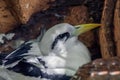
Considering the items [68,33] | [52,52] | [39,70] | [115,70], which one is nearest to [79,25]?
[68,33]

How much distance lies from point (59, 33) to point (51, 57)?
0.50 ft

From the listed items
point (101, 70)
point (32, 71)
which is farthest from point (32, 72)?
point (101, 70)

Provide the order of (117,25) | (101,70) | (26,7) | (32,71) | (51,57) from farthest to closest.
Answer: (26,7)
(51,57)
(32,71)
(117,25)
(101,70)

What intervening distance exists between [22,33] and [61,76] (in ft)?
1.55

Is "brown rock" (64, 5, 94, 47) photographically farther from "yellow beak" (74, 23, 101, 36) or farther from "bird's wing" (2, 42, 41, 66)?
"bird's wing" (2, 42, 41, 66)

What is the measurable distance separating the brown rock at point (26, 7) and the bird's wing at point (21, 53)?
7.4 inches

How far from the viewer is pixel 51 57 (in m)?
2.35

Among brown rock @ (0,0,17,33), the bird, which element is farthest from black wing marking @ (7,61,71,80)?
brown rock @ (0,0,17,33)

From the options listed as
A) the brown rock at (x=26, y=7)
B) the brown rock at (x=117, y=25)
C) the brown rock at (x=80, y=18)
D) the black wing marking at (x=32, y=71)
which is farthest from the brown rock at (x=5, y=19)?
the brown rock at (x=117, y=25)

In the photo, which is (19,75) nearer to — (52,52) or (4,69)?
(4,69)

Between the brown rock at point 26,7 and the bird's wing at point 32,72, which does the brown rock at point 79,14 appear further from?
the bird's wing at point 32,72

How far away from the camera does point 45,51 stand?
238cm

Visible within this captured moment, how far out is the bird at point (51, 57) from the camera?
7.34 ft

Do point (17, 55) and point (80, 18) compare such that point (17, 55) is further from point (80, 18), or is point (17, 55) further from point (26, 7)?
point (80, 18)
